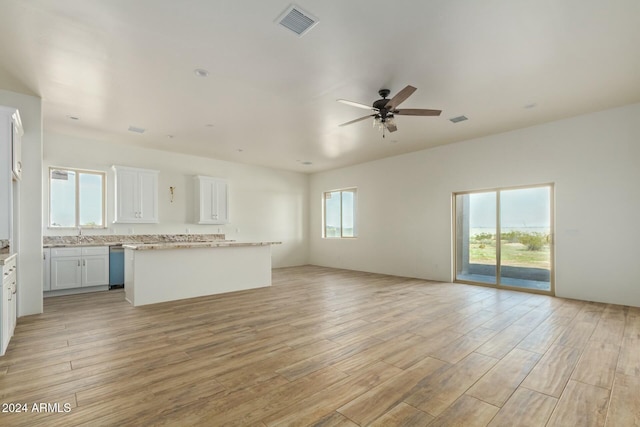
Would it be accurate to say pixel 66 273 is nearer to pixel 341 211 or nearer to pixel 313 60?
pixel 313 60

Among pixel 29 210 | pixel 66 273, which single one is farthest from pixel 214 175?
pixel 29 210

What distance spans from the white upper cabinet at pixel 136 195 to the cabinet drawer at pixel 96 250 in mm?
678

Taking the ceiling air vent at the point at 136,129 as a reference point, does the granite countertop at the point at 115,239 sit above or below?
below

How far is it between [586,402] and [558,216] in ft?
13.7

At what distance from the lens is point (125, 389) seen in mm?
2324

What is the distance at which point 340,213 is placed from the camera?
31.6 ft

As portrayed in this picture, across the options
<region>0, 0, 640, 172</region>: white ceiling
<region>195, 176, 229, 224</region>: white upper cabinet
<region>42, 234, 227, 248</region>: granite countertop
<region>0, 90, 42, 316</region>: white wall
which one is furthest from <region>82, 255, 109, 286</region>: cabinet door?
<region>0, 0, 640, 172</region>: white ceiling

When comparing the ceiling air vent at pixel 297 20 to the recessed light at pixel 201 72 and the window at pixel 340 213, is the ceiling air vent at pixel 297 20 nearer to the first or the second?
the recessed light at pixel 201 72

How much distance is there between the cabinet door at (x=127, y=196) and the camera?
653cm

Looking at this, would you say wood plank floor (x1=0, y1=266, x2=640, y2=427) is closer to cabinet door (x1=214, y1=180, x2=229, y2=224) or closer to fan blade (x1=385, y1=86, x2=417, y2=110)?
fan blade (x1=385, y1=86, x2=417, y2=110)

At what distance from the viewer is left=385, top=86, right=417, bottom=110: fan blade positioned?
3405 mm

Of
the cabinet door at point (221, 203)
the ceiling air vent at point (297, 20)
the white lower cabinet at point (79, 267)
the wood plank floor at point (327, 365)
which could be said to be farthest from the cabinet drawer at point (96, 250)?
the ceiling air vent at point (297, 20)

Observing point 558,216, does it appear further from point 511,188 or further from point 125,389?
point 125,389

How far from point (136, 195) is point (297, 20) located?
19.0 feet
